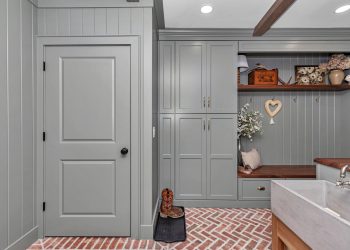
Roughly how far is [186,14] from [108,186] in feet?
7.34

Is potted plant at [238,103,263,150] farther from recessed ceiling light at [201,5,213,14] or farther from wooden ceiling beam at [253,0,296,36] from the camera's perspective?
recessed ceiling light at [201,5,213,14]

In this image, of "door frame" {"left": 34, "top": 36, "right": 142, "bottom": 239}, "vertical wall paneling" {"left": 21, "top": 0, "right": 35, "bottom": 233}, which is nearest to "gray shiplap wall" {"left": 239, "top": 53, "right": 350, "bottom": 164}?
"door frame" {"left": 34, "top": 36, "right": 142, "bottom": 239}

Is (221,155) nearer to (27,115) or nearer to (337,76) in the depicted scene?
(337,76)

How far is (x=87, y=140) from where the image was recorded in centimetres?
232

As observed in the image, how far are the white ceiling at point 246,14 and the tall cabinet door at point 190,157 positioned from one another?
1.28 m

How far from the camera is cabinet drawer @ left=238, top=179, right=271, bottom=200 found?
10.2ft

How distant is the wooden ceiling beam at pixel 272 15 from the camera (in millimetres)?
2266

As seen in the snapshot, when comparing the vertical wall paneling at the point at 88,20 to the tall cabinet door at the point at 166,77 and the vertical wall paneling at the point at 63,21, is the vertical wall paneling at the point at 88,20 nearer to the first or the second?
the vertical wall paneling at the point at 63,21

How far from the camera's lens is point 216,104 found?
10.3 feet

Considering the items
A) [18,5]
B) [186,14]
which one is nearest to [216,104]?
[186,14]

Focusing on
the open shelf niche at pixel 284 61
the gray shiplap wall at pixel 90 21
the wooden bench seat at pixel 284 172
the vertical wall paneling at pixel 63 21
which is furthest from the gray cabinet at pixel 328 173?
the vertical wall paneling at pixel 63 21

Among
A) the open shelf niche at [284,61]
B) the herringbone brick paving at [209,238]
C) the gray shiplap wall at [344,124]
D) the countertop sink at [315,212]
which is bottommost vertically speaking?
the herringbone brick paving at [209,238]

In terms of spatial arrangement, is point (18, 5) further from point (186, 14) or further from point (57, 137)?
point (186, 14)

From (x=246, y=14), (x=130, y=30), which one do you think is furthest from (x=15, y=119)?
(x=246, y=14)
